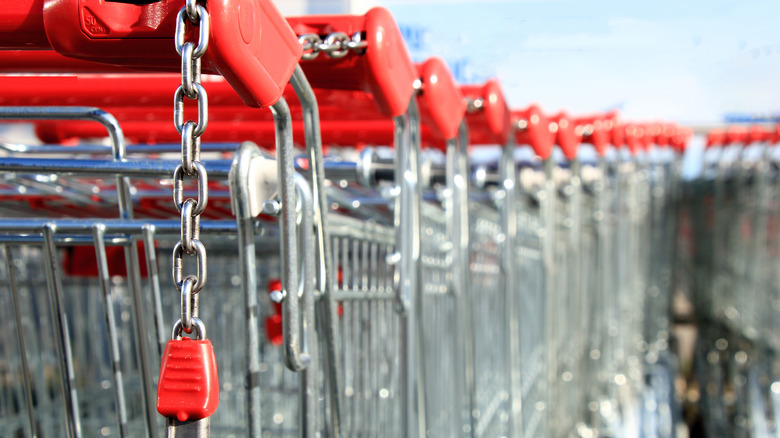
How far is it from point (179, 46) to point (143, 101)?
2.49ft

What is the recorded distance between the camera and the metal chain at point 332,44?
2.43 feet

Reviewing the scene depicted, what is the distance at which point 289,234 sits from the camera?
2.39 feet

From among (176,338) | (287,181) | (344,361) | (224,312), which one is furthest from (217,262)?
(176,338)

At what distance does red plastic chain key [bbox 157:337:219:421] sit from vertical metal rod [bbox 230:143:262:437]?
214mm

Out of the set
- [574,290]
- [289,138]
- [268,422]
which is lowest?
[268,422]

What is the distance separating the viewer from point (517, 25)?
388cm

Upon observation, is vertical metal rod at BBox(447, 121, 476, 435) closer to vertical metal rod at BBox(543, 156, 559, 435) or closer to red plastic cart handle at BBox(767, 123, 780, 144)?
vertical metal rod at BBox(543, 156, 559, 435)

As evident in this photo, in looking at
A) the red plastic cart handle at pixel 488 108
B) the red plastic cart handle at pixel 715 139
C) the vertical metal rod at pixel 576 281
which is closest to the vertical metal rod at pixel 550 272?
the vertical metal rod at pixel 576 281

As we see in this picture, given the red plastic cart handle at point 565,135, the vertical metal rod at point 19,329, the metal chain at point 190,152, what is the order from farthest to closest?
the red plastic cart handle at point 565,135, the vertical metal rod at point 19,329, the metal chain at point 190,152

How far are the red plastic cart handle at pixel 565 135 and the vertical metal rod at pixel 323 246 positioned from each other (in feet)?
3.54

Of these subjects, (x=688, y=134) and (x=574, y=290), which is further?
(x=688, y=134)

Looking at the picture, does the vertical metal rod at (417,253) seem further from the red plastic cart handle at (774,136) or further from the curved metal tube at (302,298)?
the red plastic cart handle at (774,136)

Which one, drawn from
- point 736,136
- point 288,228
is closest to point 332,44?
point 288,228

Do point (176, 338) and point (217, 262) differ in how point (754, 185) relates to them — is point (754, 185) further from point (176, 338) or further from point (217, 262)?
point (176, 338)
